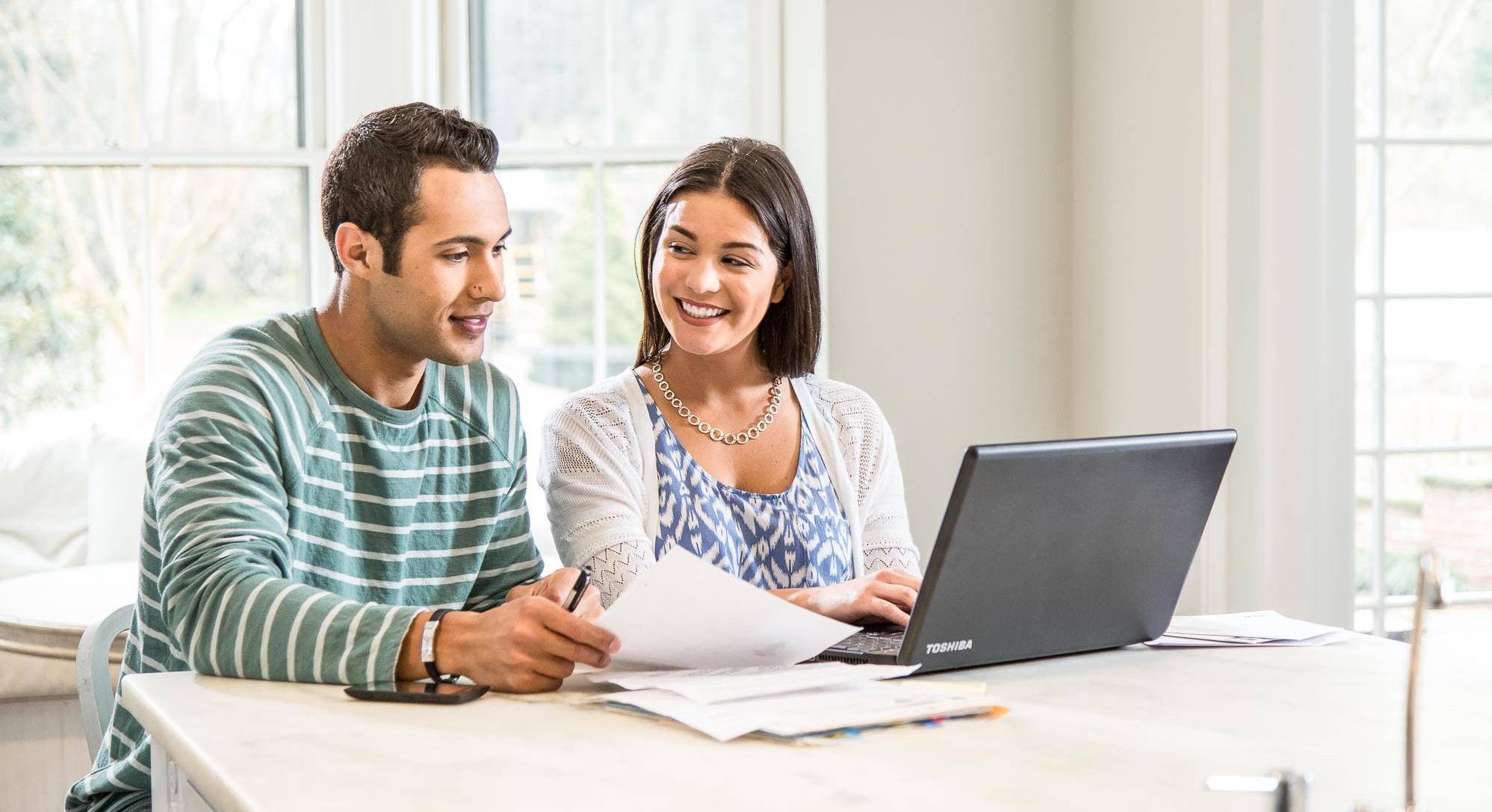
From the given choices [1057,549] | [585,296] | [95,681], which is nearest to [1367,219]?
[585,296]

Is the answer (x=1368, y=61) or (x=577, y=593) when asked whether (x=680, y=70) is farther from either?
(x=577, y=593)

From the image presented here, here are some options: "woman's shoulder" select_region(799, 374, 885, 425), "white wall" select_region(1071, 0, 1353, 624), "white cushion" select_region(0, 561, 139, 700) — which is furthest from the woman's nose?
"white wall" select_region(1071, 0, 1353, 624)

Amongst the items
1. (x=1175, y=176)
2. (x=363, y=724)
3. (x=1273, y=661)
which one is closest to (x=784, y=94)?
(x=1175, y=176)

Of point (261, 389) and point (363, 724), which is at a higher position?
point (261, 389)

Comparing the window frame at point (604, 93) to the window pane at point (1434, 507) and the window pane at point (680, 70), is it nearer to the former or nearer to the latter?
the window pane at point (680, 70)

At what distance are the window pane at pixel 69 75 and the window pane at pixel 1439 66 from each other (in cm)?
296

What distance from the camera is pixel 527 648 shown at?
124 cm

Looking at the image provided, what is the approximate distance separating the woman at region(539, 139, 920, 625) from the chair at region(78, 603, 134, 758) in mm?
557

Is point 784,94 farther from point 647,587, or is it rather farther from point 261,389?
point 647,587

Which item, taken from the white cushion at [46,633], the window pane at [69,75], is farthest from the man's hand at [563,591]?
the window pane at [69,75]

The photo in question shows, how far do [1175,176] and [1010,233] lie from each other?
508 mm

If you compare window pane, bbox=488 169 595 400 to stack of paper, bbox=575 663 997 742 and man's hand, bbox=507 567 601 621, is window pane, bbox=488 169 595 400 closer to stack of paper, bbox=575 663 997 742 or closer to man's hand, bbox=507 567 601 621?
man's hand, bbox=507 567 601 621

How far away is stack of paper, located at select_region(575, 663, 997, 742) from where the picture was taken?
3.59 feet

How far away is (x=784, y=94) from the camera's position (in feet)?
11.3
